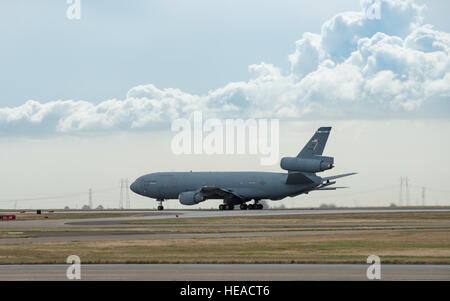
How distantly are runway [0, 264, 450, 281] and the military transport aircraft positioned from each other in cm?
6826

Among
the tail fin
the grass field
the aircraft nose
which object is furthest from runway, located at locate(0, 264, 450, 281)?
the aircraft nose

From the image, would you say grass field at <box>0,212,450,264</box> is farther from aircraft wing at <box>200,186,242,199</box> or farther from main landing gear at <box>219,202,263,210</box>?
main landing gear at <box>219,202,263,210</box>

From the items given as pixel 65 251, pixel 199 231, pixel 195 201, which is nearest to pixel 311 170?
pixel 195 201

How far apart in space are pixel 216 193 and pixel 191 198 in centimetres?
366

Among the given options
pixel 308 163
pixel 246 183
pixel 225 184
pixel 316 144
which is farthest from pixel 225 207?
pixel 316 144

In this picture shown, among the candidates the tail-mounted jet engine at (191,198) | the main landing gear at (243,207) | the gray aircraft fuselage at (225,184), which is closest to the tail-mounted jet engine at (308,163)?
the gray aircraft fuselage at (225,184)

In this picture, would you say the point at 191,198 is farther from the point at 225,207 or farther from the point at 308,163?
the point at 308,163

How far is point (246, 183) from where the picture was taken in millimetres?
107188

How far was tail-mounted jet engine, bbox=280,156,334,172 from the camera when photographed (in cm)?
9912

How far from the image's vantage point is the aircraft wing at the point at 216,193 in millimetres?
106000

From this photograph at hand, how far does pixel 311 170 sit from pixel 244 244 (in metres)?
56.4

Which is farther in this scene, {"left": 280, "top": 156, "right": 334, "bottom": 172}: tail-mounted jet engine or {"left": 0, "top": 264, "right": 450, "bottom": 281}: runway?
{"left": 280, "top": 156, "right": 334, "bottom": 172}: tail-mounted jet engine
